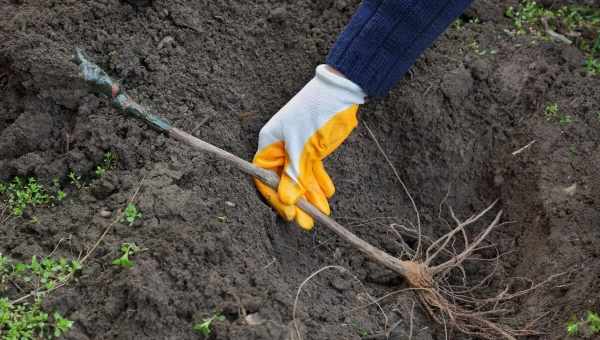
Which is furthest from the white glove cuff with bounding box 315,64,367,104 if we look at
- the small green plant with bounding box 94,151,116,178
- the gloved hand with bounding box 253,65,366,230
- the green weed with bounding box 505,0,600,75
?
the green weed with bounding box 505,0,600,75

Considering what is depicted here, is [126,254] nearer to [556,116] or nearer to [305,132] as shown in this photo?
[305,132]

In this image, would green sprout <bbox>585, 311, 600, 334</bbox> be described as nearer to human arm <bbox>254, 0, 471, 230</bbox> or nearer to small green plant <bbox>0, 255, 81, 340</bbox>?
human arm <bbox>254, 0, 471, 230</bbox>

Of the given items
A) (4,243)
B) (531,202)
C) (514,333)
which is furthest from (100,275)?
(531,202)

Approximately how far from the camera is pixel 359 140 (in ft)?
9.61

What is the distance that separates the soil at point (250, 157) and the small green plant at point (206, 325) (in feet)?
0.10

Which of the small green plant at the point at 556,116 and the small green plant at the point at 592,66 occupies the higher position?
the small green plant at the point at 592,66

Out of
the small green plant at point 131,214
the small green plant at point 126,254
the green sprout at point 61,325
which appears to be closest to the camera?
the green sprout at point 61,325

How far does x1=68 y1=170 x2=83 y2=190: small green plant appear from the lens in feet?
7.79

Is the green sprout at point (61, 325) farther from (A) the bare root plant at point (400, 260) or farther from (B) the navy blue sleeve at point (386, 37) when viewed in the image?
(B) the navy blue sleeve at point (386, 37)

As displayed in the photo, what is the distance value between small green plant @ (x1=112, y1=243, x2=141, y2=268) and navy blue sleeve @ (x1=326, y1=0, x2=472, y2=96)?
112 cm

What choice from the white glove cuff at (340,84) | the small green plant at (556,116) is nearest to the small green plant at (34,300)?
the white glove cuff at (340,84)

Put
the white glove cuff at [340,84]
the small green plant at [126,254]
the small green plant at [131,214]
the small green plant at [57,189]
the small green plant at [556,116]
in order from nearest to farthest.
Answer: the small green plant at [126,254] < the small green plant at [131,214] < the small green plant at [57,189] < the white glove cuff at [340,84] < the small green plant at [556,116]

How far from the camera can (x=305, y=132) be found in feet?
8.59

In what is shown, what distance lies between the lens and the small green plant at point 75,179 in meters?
2.37
